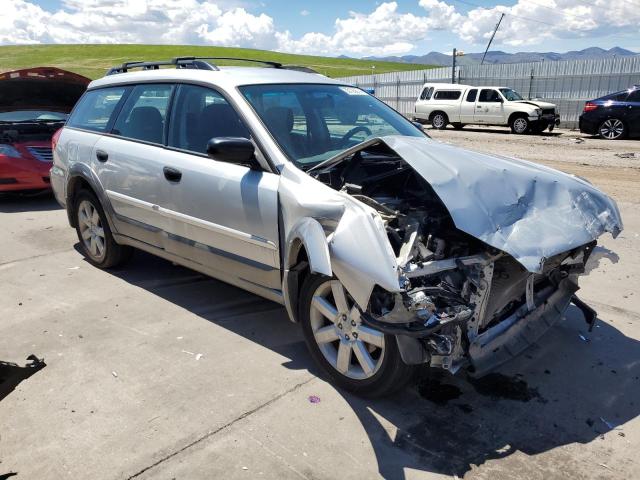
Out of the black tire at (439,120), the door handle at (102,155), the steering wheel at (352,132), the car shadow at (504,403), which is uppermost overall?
the steering wheel at (352,132)

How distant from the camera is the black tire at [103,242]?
17.0ft

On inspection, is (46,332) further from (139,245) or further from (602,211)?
(602,211)

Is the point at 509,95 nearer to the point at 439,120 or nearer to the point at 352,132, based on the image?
the point at 439,120

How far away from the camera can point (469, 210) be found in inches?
113

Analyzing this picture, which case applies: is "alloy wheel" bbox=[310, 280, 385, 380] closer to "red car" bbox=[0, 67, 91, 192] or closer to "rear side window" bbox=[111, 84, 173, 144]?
"rear side window" bbox=[111, 84, 173, 144]

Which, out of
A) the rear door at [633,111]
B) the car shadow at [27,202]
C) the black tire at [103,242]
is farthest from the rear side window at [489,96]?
the black tire at [103,242]

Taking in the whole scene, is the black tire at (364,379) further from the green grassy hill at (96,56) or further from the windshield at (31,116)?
the green grassy hill at (96,56)

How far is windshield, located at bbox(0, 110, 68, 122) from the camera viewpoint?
910cm

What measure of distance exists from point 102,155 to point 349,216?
9.38 feet

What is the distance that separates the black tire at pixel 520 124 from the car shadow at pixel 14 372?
19317 millimetres

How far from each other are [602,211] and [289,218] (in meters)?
1.81

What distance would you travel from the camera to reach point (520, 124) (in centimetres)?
2028

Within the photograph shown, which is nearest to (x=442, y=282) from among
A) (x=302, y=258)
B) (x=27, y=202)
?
(x=302, y=258)

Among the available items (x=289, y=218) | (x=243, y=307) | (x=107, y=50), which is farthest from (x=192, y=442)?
(x=107, y=50)
